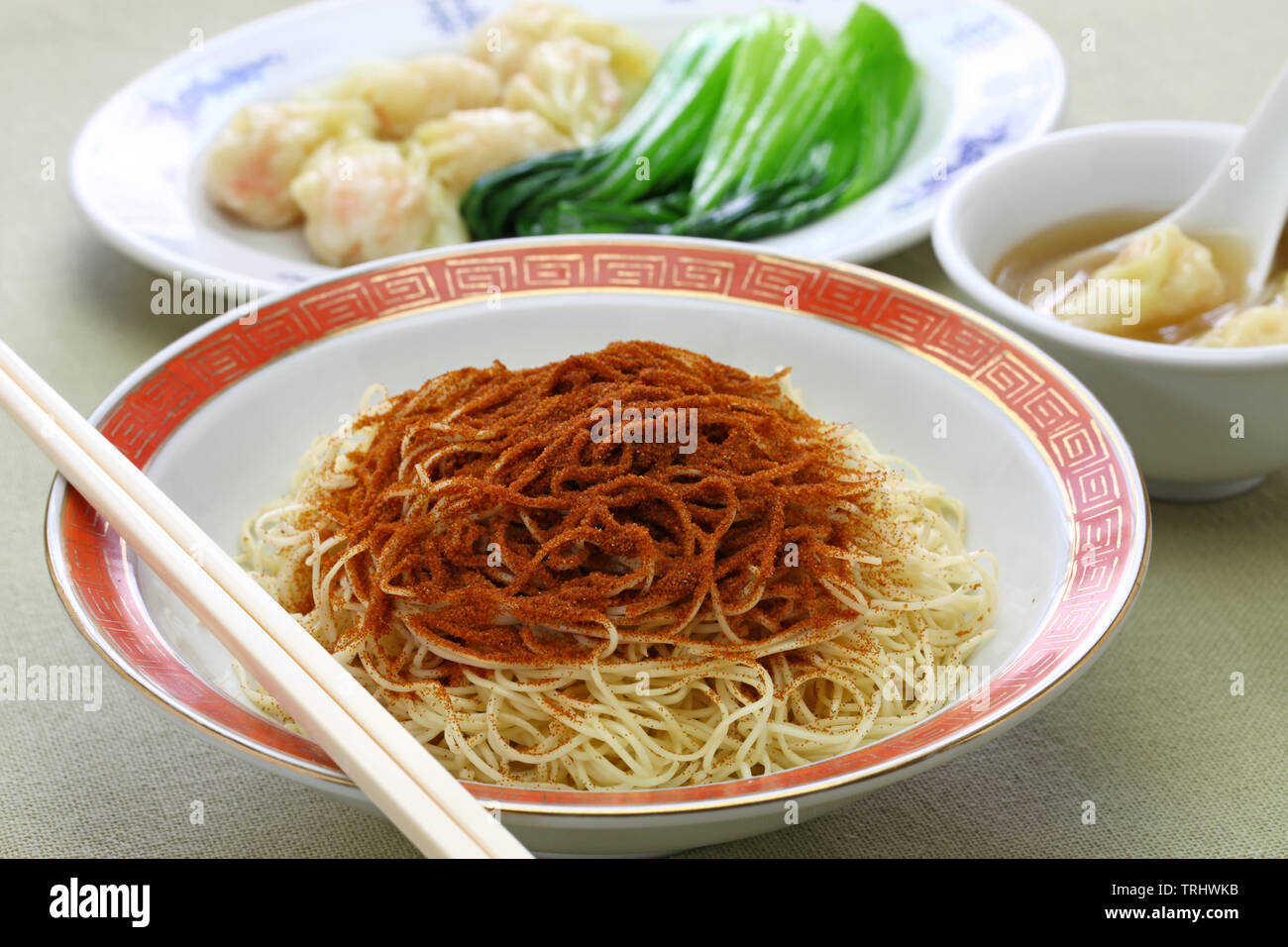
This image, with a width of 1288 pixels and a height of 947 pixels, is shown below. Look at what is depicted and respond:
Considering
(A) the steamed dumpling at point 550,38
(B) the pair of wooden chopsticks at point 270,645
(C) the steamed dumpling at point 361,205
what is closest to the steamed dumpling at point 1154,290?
(B) the pair of wooden chopsticks at point 270,645

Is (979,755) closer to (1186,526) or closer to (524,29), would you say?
(1186,526)

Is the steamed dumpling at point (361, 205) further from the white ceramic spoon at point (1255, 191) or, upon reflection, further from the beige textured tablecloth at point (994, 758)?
→ the white ceramic spoon at point (1255, 191)

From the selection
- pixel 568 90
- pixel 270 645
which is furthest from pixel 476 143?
pixel 270 645

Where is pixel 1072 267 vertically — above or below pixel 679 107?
below

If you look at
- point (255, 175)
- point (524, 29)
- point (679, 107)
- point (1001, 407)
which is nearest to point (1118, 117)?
point (679, 107)

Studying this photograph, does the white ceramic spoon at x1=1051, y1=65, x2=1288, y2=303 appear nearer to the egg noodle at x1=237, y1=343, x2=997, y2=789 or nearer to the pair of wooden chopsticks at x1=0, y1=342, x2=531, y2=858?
the egg noodle at x1=237, y1=343, x2=997, y2=789

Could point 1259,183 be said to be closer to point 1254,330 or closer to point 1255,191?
point 1255,191
